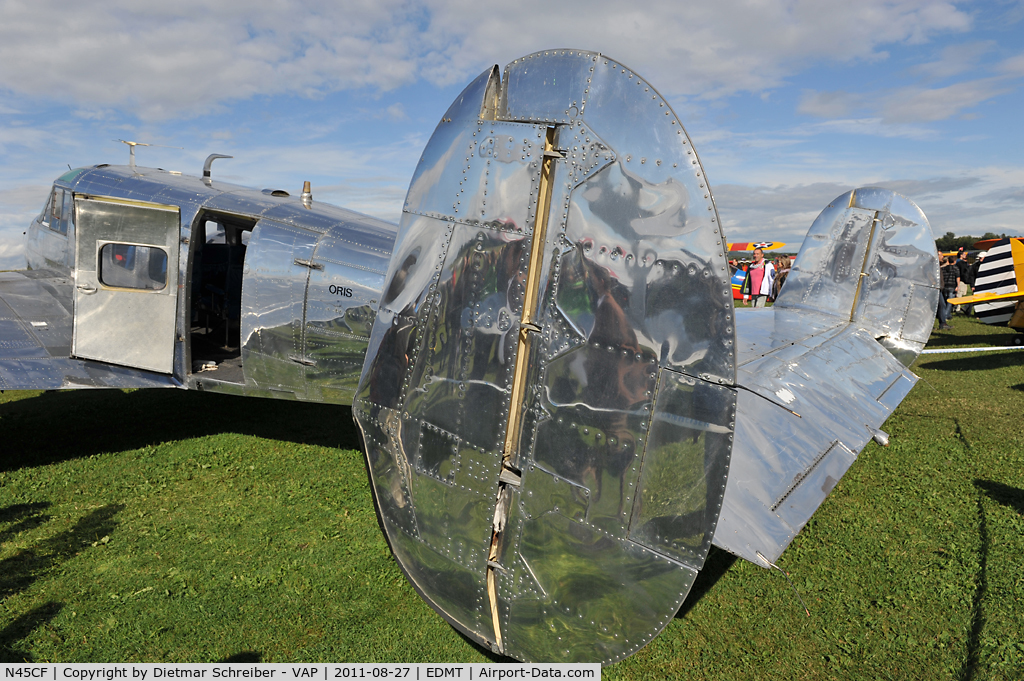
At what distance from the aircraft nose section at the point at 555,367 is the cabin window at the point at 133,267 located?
16.2 feet

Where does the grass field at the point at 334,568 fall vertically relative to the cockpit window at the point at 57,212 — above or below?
below

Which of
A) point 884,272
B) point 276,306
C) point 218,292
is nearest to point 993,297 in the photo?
point 884,272

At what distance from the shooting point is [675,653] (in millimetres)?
3951

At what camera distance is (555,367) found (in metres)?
2.65

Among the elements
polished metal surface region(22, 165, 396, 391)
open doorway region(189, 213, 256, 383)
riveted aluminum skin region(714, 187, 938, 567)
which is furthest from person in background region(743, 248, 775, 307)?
open doorway region(189, 213, 256, 383)

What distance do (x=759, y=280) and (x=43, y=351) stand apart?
60.4 feet

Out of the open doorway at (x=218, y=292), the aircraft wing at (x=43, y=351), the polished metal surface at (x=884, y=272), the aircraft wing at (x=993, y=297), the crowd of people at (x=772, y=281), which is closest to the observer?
the aircraft wing at (x=43, y=351)

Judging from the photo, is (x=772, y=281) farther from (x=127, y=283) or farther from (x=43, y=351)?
(x=43, y=351)

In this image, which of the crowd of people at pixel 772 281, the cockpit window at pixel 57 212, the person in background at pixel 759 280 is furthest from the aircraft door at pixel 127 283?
the person in background at pixel 759 280

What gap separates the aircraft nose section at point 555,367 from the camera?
2.43 meters

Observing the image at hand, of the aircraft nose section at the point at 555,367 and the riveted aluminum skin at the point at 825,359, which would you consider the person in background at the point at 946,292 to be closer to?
the riveted aluminum skin at the point at 825,359

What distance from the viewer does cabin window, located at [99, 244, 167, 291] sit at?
6566 millimetres

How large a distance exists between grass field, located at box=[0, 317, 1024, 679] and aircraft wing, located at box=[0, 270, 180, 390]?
1064 millimetres

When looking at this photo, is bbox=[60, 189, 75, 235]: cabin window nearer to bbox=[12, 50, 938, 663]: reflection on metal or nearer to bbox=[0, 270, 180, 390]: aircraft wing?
bbox=[0, 270, 180, 390]: aircraft wing
